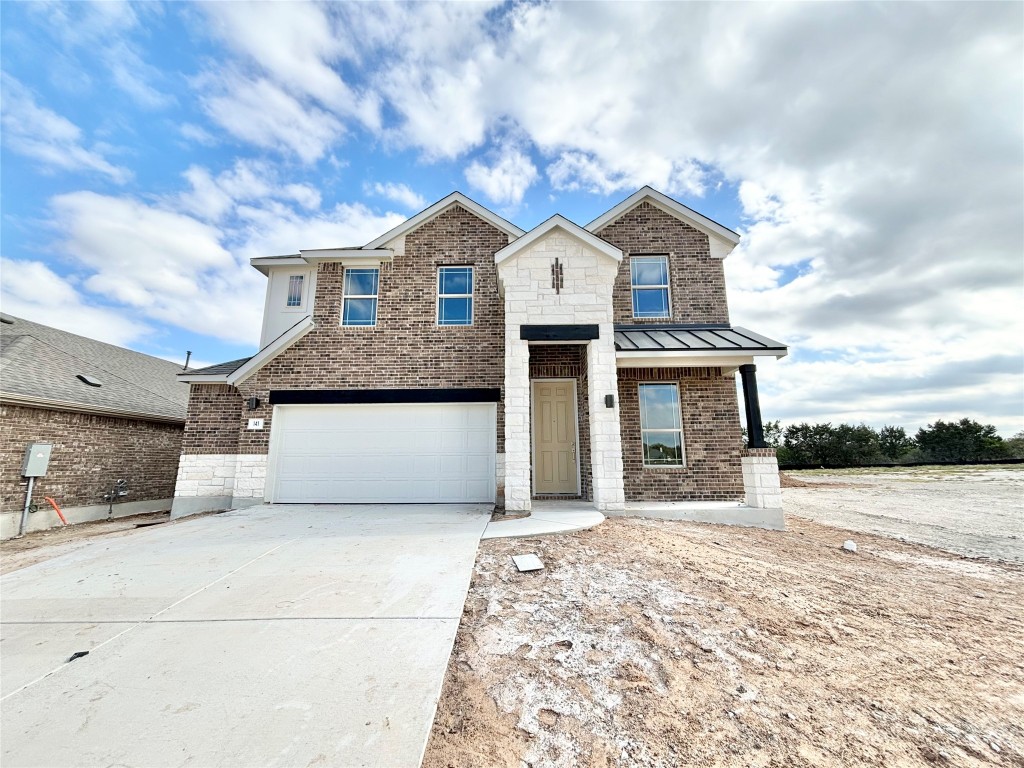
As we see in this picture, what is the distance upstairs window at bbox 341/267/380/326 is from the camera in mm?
9914

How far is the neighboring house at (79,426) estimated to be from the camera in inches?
360

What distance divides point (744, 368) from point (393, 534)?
7.38m

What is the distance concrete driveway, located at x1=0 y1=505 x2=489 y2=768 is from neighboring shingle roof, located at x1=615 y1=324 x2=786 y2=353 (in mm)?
5297

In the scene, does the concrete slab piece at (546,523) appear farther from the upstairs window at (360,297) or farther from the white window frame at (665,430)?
the upstairs window at (360,297)

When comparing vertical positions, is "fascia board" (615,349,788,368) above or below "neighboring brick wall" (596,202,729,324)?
below

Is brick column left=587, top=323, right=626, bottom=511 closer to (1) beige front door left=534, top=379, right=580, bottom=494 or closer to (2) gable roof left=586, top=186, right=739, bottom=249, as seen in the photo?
(1) beige front door left=534, top=379, right=580, bottom=494

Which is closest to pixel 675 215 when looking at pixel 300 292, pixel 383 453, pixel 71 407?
pixel 383 453

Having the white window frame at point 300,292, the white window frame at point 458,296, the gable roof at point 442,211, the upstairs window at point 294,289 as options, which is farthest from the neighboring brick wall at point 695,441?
the upstairs window at point 294,289

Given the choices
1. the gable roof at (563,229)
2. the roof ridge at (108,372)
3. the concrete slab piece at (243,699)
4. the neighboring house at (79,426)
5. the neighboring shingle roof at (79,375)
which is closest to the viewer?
the concrete slab piece at (243,699)

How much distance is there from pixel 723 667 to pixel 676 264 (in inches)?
359

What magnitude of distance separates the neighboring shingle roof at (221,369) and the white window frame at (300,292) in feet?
5.86

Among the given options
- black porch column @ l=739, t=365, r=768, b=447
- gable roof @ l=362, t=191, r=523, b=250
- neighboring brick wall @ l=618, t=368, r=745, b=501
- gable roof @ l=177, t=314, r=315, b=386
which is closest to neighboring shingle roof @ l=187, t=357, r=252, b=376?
gable roof @ l=177, t=314, r=315, b=386

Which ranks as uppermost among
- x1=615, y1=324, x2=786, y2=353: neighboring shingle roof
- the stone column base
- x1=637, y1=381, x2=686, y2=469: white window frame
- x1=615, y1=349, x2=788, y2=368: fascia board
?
x1=615, y1=324, x2=786, y2=353: neighboring shingle roof

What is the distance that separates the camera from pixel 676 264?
396 inches
